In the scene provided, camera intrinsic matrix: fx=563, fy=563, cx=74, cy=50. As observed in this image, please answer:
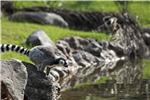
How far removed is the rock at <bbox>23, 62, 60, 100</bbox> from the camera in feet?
55.1

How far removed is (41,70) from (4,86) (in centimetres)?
293

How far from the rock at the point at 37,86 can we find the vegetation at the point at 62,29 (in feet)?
33.6

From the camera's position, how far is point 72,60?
27844 mm

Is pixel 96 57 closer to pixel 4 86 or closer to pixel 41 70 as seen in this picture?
pixel 41 70

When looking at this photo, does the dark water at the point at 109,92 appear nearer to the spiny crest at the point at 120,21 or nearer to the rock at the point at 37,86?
the rock at the point at 37,86

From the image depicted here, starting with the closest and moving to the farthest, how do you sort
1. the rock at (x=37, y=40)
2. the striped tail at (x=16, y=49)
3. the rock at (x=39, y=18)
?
the striped tail at (x=16, y=49) → the rock at (x=37, y=40) → the rock at (x=39, y=18)

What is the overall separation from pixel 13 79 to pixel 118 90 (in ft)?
22.1

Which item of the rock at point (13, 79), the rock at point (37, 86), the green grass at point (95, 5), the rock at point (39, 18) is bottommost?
the green grass at point (95, 5)

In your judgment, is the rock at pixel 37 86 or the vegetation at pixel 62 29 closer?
the rock at pixel 37 86

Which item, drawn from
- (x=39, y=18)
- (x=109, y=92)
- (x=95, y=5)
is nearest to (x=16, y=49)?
(x=109, y=92)

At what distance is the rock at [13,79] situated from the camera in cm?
1480

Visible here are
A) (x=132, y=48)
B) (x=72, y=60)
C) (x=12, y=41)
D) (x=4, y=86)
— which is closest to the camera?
(x=4, y=86)

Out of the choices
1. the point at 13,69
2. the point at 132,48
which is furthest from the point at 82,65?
the point at 13,69

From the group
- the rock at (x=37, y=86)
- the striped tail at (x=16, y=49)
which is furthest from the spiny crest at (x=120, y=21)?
the rock at (x=37, y=86)
